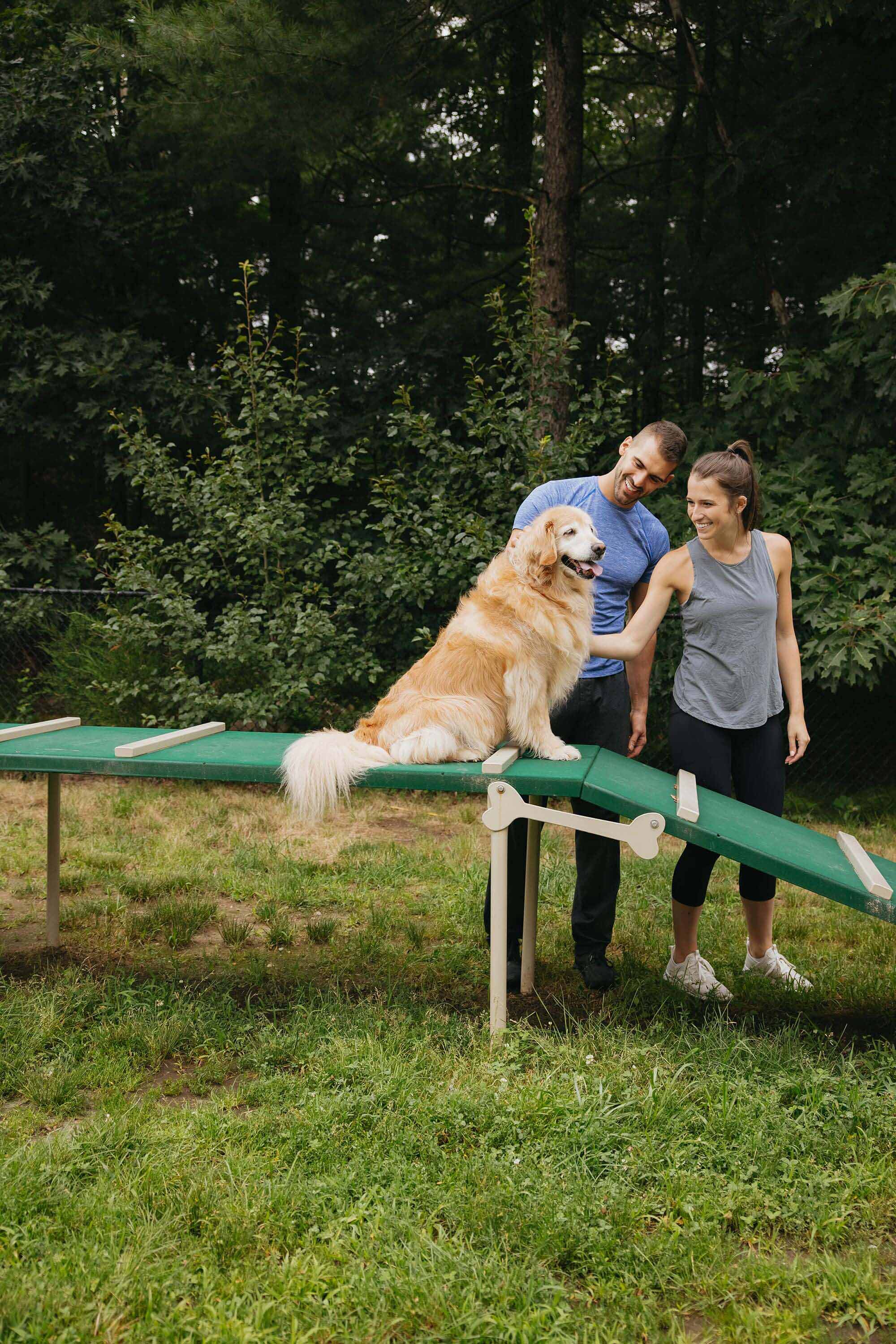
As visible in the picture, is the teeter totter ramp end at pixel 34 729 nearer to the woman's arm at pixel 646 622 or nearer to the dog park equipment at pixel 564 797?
the dog park equipment at pixel 564 797

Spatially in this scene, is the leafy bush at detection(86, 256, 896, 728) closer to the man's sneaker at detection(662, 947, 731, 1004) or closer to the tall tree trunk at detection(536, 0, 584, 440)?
the tall tree trunk at detection(536, 0, 584, 440)

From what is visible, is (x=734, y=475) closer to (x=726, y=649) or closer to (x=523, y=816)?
(x=726, y=649)

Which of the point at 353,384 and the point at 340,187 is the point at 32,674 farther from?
the point at 340,187

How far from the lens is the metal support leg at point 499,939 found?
324 cm

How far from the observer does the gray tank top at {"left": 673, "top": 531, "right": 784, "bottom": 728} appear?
11.8 feet

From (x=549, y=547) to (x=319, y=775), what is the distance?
1.12 meters

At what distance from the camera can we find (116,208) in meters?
9.76

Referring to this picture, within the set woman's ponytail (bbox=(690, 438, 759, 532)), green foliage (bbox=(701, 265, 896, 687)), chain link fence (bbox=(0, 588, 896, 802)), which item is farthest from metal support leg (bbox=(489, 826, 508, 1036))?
chain link fence (bbox=(0, 588, 896, 802))

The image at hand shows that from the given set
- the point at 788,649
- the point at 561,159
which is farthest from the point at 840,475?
the point at 788,649

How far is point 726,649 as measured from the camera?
360 centimetres

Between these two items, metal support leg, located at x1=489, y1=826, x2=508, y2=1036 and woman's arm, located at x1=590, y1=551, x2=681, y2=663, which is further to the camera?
woman's arm, located at x1=590, y1=551, x2=681, y2=663

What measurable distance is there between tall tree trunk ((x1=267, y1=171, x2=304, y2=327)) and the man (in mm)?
7808

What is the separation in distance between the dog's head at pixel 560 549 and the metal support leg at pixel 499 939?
94cm

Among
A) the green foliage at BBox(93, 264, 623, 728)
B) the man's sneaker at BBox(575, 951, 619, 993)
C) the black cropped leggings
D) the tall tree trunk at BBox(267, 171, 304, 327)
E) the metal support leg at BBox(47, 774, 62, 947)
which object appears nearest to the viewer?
the black cropped leggings
